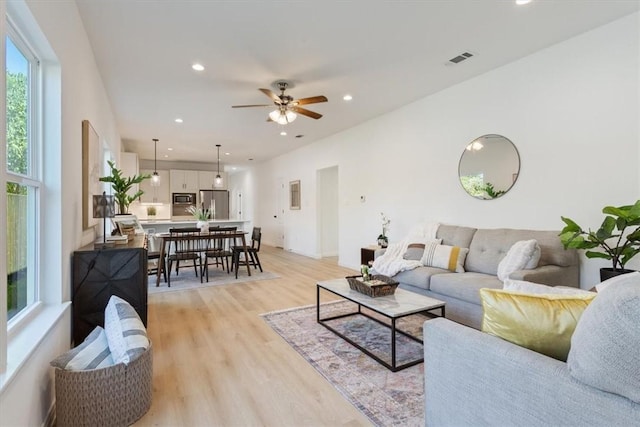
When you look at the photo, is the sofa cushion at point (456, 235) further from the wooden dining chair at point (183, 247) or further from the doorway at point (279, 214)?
the doorway at point (279, 214)

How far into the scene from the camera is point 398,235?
5.07 metres

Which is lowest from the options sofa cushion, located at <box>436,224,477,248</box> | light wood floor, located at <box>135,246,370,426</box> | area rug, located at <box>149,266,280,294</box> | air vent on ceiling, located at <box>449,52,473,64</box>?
light wood floor, located at <box>135,246,370,426</box>

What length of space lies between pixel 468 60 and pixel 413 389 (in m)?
3.31

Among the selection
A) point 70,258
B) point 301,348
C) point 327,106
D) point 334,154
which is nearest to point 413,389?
point 301,348

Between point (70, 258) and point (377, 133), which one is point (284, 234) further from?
point (70, 258)

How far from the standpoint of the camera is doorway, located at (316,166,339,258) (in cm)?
753

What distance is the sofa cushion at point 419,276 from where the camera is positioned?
Result: 11.1 feet

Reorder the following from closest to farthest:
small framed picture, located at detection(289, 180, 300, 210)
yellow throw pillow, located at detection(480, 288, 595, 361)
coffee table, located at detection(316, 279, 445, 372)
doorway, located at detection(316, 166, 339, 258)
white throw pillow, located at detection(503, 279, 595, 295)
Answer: yellow throw pillow, located at detection(480, 288, 595, 361) < white throw pillow, located at detection(503, 279, 595, 295) < coffee table, located at detection(316, 279, 445, 372) < doorway, located at detection(316, 166, 339, 258) < small framed picture, located at detection(289, 180, 300, 210)

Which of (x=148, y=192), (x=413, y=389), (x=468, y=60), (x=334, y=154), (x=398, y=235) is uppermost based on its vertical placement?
(x=468, y=60)

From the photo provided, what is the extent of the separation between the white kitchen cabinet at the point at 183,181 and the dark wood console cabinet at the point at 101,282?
742cm

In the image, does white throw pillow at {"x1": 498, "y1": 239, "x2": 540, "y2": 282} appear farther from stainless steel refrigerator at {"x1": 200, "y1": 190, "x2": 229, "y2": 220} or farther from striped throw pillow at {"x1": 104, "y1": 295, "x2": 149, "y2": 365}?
stainless steel refrigerator at {"x1": 200, "y1": 190, "x2": 229, "y2": 220}

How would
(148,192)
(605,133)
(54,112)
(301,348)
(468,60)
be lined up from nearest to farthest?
(54,112) < (301,348) < (605,133) < (468,60) < (148,192)

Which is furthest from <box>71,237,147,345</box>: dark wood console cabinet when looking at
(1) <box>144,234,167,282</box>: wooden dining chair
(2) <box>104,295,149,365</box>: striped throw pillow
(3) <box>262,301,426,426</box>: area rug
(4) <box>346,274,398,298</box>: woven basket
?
(1) <box>144,234,167,282</box>: wooden dining chair

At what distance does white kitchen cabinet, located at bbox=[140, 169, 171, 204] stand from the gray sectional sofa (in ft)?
26.2
